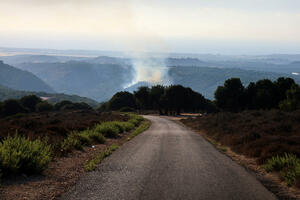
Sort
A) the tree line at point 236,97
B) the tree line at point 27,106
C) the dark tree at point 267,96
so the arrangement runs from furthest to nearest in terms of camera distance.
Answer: the tree line at point 27,106, the dark tree at point 267,96, the tree line at point 236,97

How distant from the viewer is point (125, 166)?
11477 millimetres

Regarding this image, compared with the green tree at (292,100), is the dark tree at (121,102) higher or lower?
lower

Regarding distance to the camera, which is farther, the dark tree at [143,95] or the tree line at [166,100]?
the dark tree at [143,95]

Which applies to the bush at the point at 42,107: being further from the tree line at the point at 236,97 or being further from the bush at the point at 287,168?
the bush at the point at 287,168

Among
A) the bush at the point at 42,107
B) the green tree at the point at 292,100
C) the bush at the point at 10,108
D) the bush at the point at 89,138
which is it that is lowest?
the bush at the point at 42,107

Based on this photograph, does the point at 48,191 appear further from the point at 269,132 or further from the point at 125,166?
the point at 269,132

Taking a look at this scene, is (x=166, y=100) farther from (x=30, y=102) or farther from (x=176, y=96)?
→ (x=30, y=102)

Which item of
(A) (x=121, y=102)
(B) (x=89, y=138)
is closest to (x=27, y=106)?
(A) (x=121, y=102)

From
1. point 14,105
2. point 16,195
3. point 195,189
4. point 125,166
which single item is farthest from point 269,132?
point 14,105

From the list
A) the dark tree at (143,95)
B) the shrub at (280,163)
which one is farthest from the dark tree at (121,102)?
the shrub at (280,163)

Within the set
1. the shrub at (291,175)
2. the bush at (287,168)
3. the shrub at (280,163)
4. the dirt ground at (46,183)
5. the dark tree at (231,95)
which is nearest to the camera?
the dirt ground at (46,183)

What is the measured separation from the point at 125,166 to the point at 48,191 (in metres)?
3.76

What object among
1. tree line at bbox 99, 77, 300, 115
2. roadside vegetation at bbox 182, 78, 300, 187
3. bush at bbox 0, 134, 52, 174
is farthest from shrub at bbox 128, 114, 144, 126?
tree line at bbox 99, 77, 300, 115

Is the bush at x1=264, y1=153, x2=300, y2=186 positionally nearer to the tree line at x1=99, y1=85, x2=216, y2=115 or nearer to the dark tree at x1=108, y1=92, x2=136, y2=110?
the tree line at x1=99, y1=85, x2=216, y2=115
